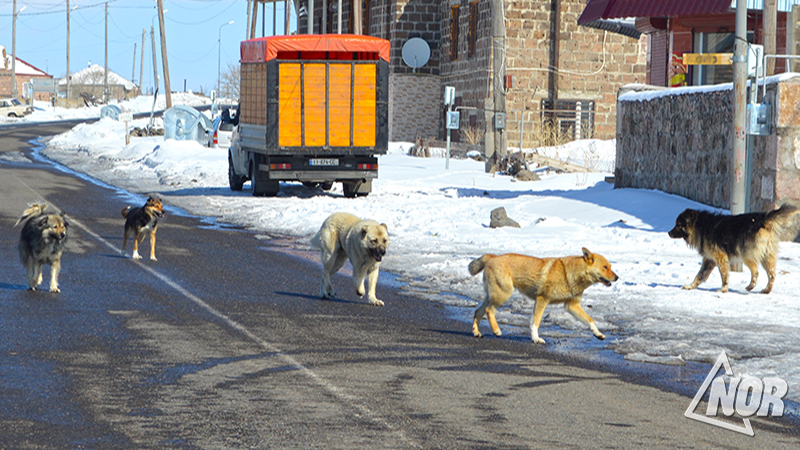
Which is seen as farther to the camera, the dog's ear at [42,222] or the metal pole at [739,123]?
the metal pole at [739,123]

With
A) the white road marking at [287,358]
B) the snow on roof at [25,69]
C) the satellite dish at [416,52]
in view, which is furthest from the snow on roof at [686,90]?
the snow on roof at [25,69]

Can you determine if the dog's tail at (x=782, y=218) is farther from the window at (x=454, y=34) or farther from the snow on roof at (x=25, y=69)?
the snow on roof at (x=25, y=69)

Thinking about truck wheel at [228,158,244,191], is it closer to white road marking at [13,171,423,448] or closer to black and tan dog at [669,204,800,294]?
white road marking at [13,171,423,448]

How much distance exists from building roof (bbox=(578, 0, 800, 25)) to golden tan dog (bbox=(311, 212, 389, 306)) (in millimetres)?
16042

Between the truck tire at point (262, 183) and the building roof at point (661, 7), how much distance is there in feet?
35.3

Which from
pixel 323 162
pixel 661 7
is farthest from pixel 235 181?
pixel 661 7

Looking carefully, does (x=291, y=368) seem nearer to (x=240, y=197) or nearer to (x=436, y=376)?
(x=436, y=376)

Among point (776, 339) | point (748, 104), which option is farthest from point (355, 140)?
point (776, 339)

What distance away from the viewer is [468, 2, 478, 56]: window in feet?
140

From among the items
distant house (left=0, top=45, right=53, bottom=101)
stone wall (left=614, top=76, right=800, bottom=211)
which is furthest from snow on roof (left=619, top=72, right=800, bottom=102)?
distant house (left=0, top=45, right=53, bottom=101)

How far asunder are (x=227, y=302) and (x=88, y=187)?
744 inches

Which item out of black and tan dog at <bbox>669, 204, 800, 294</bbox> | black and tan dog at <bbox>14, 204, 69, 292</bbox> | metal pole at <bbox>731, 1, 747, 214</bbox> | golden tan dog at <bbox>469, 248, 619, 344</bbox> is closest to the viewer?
golden tan dog at <bbox>469, 248, 619, 344</bbox>

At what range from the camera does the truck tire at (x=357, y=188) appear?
2555 centimetres

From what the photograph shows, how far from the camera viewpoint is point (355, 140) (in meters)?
24.9
